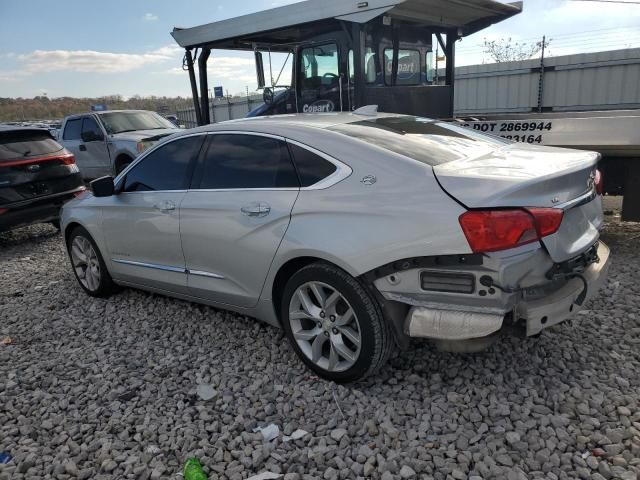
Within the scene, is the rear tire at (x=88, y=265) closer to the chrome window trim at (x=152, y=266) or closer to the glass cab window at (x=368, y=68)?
the chrome window trim at (x=152, y=266)

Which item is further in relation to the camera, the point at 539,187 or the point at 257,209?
the point at 257,209

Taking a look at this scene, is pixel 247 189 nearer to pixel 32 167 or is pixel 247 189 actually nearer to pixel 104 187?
pixel 104 187

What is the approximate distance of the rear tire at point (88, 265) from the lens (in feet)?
15.9

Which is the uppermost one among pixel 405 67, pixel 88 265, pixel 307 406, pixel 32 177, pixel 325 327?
pixel 405 67

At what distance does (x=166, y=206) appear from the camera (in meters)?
3.96

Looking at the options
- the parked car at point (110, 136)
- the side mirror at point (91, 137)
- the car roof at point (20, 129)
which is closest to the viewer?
the car roof at point (20, 129)

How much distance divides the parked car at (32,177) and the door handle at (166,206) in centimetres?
402

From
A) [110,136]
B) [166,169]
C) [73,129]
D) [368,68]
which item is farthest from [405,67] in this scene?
[73,129]

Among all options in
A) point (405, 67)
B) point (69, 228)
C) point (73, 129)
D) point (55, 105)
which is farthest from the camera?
point (55, 105)

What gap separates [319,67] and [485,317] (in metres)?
4.89

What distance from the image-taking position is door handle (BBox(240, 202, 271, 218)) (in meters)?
3.28

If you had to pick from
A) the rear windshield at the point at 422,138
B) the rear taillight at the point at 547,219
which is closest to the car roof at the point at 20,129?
the rear windshield at the point at 422,138

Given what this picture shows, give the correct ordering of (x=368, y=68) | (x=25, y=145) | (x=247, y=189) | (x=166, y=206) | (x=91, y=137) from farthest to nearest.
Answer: (x=91, y=137) < (x=25, y=145) < (x=368, y=68) < (x=166, y=206) < (x=247, y=189)

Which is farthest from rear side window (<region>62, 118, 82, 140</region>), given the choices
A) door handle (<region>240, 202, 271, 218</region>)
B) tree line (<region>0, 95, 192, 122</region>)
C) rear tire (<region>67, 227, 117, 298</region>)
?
tree line (<region>0, 95, 192, 122</region>)
